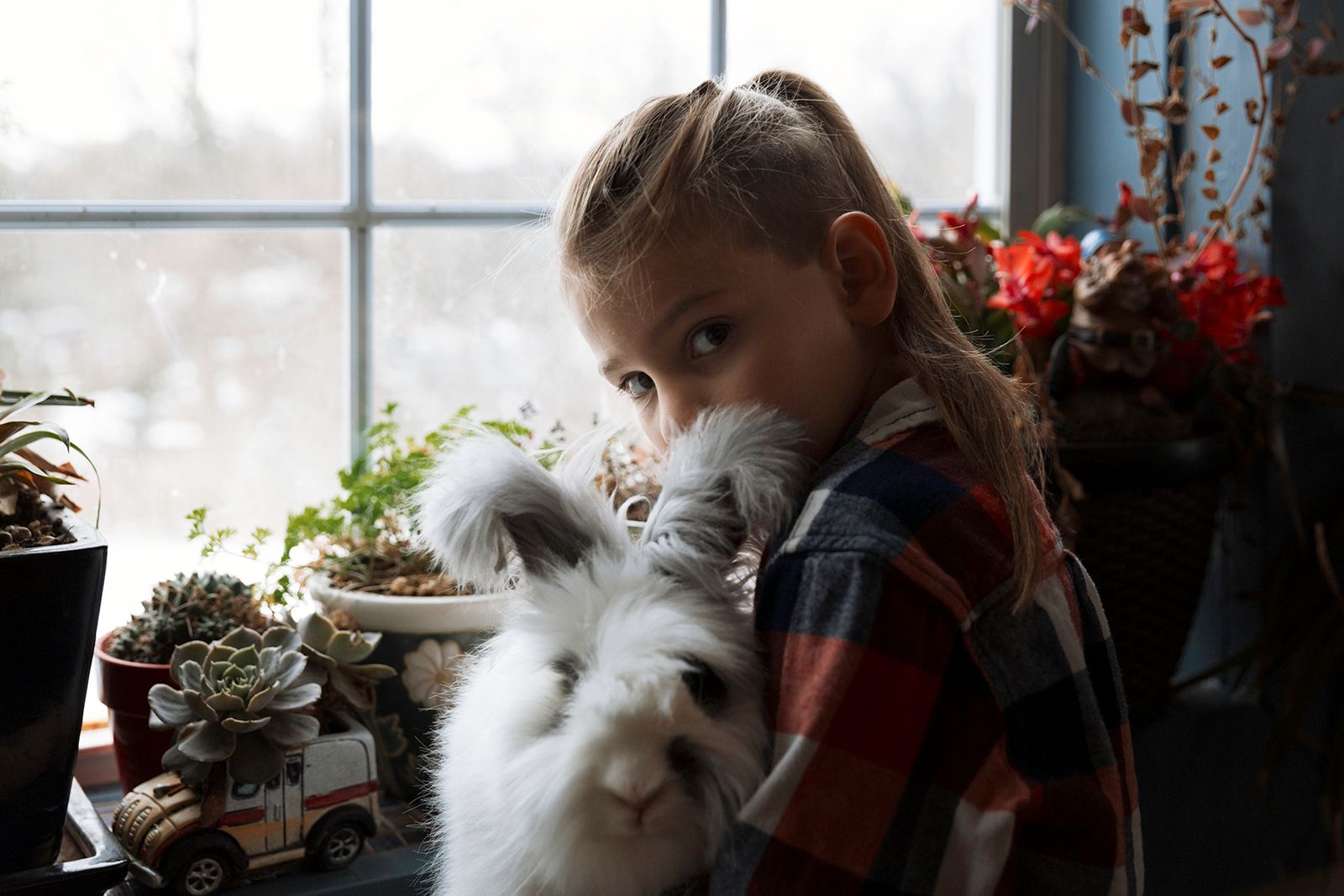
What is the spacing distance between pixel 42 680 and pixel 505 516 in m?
0.39

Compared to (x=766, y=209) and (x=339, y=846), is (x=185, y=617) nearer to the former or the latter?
(x=339, y=846)

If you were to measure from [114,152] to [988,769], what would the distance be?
43.7 inches

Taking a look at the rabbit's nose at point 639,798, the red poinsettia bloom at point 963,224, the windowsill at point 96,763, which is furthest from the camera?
the red poinsettia bloom at point 963,224

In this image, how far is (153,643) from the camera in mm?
1051

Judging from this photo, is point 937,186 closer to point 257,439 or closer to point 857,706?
point 257,439

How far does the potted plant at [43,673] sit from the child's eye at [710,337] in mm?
436

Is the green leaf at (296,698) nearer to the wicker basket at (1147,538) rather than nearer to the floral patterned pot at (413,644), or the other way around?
the floral patterned pot at (413,644)

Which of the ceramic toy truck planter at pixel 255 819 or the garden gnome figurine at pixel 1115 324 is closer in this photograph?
the ceramic toy truck planter at pixel 255 819

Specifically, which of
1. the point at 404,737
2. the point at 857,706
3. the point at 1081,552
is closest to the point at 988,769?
the point at 857,706

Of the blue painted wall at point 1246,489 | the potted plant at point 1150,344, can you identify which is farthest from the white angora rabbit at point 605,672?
the blue painted wall at point 1246,489

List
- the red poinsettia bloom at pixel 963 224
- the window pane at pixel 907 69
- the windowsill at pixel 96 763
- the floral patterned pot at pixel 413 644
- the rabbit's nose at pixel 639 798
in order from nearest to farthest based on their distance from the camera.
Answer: the rabbit's nose at pixel 639 798, the floral patterned pot at pixel 413 644, the windowsill at pixel 96 763, the red poinsettia bloom at pixel 963 224, the window pane at pixel 907 69

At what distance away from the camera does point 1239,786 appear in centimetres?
→ 167

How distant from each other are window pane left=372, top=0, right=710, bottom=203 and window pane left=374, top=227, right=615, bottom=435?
7cm

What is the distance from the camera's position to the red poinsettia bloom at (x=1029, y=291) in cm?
140
